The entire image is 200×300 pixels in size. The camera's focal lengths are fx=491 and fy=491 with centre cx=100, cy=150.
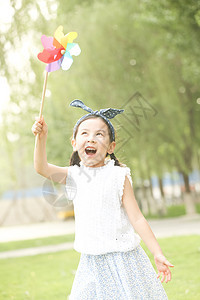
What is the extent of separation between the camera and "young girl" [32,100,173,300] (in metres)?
2.69

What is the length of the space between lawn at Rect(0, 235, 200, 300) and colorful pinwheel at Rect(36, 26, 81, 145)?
2786 millimetres

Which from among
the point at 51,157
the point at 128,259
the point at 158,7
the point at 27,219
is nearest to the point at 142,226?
the point at 128,259

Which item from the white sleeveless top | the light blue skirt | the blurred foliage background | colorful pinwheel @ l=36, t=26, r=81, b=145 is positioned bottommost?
the light blue skirt

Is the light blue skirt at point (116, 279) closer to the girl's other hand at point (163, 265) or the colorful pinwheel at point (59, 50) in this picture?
the girl's other hand at point (163, 265)

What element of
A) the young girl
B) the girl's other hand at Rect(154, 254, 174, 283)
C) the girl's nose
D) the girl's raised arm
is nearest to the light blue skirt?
the young girl

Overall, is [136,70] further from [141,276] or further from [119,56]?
[141,276]

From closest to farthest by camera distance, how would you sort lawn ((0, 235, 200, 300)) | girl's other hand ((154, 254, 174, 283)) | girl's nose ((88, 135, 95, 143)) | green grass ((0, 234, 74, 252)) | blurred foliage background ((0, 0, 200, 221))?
girl's other hand ((154, 254, 174, 283)) < girl's nose ((88, 135, 95, 143)) < lawn ((0, 235, 200, 300)) < green grass ((0, 234, 74, 252)) < blurred foliage background ((0, 0, 200, 221))

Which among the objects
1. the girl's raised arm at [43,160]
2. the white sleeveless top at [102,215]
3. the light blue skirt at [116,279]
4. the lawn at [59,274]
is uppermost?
the girl's raised arm at [43,160]

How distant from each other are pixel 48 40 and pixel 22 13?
724 cm

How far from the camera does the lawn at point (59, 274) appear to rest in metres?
5.33

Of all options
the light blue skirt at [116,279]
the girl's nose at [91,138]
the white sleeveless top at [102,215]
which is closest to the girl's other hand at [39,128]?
the girl's nose at [91,138]

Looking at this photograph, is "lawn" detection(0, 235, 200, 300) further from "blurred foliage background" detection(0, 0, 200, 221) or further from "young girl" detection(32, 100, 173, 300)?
"blurred foliage background" detection(0, 0, 200, 221)

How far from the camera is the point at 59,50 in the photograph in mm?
2867

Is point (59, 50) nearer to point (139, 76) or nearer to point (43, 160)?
point (43, 160)
